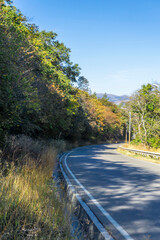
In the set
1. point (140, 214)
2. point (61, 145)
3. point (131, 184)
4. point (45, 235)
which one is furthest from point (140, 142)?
point (45, 235)

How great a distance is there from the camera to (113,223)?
493cm

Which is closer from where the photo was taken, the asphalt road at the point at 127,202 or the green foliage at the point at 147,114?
the asphalt road at the point at 127,202

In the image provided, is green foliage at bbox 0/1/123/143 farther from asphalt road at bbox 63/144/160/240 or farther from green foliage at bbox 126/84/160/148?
green foliage at bbox 126/84/160/148

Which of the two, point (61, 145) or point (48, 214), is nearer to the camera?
point (48, 214)

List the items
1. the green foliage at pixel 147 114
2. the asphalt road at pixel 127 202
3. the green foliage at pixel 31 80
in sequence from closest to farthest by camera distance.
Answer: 1. the asphalt road at pixel 127 202
2. the green foliage at pixel 31 80
3. the green foliage at pixel 147 114

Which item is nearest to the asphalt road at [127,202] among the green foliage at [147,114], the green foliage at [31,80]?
the green foliage at [31,80]

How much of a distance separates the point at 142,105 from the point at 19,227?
1274 inches

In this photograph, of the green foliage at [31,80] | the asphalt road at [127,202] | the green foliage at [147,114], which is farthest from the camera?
the green foliage at [147,114]

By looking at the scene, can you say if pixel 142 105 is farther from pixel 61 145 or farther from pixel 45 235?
pixel 45 235

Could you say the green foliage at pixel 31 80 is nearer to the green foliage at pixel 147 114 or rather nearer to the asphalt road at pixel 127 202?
the asphalt road at pixel 127 202

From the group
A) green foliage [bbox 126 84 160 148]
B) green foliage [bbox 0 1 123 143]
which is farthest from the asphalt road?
green foliage [bbox 126 84 160 148]

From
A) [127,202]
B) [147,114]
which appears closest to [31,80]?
[127,202]

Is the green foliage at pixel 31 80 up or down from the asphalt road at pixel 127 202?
up

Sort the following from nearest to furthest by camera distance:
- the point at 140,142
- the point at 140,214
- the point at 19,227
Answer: the point at 19,227 < the point at 140,214 < the point at 140,142
